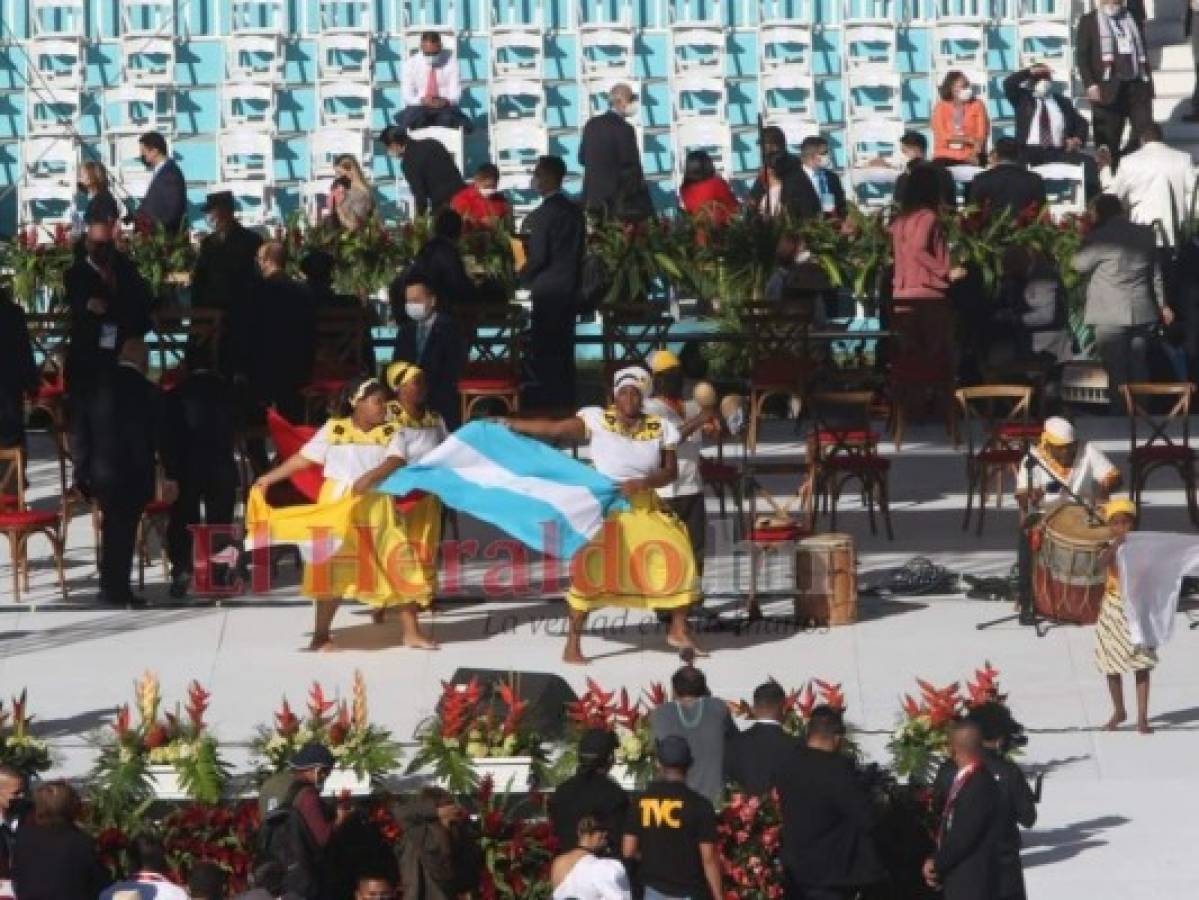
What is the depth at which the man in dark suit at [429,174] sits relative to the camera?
33.0 m

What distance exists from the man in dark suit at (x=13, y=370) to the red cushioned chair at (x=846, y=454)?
453 centimetres

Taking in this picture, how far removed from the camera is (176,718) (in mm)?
18203

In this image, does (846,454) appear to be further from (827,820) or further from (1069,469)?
(827,820)

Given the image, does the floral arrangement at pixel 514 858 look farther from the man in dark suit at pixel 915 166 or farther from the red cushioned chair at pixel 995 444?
the man in dark suit at pixel 915 166

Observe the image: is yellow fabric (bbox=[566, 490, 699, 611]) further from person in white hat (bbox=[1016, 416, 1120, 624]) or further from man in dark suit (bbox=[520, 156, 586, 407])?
man in dark suit (bbox=[520, 156, 586, 407])

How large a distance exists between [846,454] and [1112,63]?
9477mm

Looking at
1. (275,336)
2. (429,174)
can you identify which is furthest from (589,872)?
(429,174)

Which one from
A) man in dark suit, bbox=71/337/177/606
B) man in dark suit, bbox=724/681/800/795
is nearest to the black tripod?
man in dark suit, bbox=724/681/800/795

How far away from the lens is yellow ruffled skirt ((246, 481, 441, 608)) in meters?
21.4

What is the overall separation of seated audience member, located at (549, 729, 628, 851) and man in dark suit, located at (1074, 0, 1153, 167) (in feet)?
59.9

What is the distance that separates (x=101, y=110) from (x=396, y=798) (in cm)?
2156

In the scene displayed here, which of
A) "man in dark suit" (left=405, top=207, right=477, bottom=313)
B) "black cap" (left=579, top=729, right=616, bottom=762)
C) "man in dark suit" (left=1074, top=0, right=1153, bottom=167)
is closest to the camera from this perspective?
"black cap" (left=579, top=729, right=616, bottom=762)

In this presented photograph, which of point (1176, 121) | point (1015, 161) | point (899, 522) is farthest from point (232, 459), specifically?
point (1176, 121)

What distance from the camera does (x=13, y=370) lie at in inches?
945
